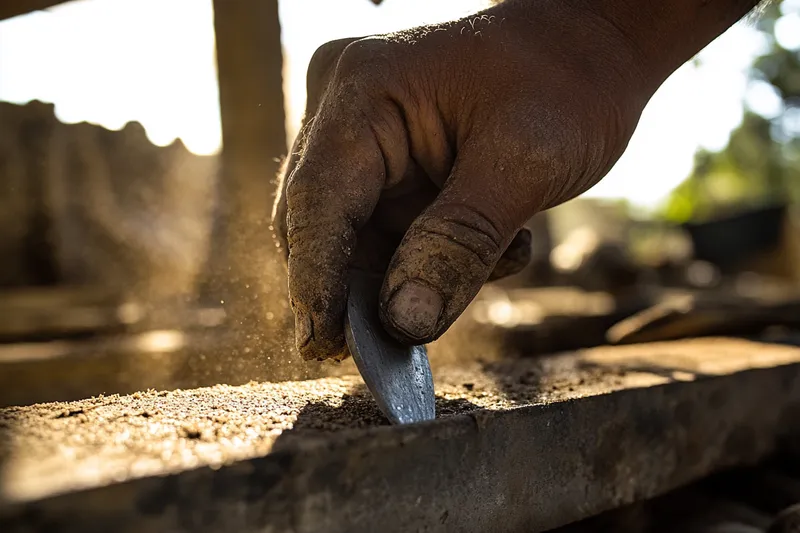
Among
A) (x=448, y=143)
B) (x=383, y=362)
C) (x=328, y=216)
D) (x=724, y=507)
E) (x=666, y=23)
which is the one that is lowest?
(x=724, y=507)

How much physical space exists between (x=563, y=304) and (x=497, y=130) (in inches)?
248

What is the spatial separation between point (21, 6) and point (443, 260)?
261 cm

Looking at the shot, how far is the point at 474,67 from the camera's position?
5.35ft

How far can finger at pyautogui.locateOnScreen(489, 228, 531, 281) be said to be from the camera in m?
1.96

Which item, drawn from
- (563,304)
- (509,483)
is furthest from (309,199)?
(563,304)

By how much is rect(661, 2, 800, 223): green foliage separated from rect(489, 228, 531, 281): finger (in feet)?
113

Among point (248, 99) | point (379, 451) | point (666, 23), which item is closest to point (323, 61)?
point (666, 23)

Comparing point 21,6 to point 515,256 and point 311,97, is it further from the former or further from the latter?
point 515,256

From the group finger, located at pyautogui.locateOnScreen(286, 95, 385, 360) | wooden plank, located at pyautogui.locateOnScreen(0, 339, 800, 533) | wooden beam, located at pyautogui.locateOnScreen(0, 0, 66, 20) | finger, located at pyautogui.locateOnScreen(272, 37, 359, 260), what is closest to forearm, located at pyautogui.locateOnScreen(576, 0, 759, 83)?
finger, located at pyautogui.locateOnScreen(272, 37, 359, 260)

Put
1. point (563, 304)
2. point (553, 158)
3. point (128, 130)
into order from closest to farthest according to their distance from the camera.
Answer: point (553, 158) → point (563, 304) → point (128, 130)

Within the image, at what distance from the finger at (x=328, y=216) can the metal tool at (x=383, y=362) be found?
60 millimetres

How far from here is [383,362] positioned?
1470mm

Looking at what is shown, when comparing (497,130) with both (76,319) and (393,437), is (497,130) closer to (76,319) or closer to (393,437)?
(393,437)

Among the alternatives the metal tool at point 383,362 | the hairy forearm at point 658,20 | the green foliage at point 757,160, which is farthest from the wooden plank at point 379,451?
the green foliage at point 757,160
